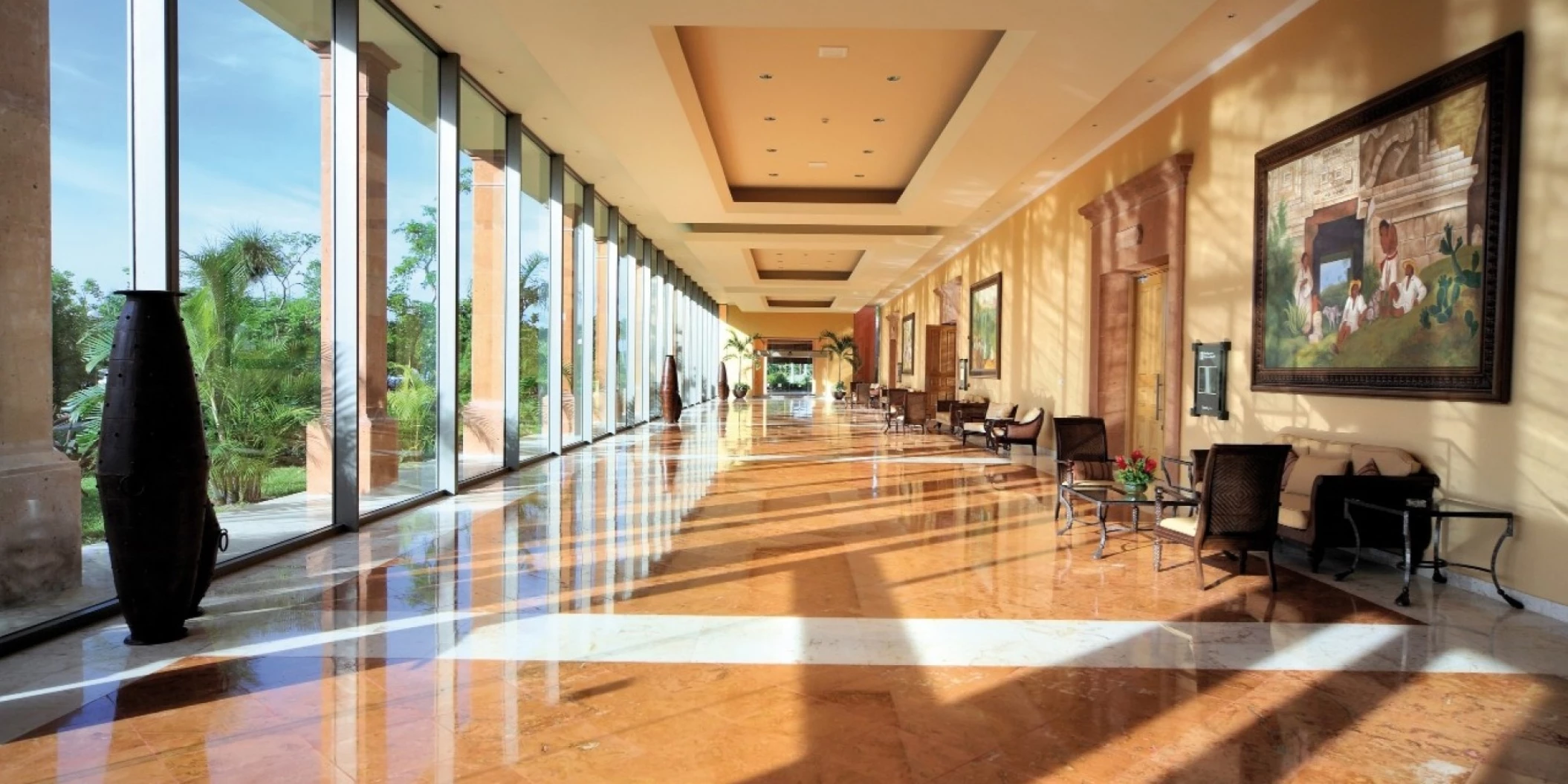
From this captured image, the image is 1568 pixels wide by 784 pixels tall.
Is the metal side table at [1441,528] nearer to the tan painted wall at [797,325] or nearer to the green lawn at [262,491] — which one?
the green lawn at [262,491]

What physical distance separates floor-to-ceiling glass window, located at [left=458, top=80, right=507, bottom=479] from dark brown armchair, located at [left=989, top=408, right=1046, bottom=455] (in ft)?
24.2

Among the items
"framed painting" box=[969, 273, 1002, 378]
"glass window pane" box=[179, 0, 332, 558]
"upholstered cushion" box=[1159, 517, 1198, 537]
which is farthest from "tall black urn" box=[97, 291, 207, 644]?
"framed painting" box=[969, 273, 1002, 378]

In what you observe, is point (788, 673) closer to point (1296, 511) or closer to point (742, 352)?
point (1296, 511)

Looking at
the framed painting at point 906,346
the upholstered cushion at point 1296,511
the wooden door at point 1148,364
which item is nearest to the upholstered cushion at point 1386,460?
the upholstered cushion at point 1296,511

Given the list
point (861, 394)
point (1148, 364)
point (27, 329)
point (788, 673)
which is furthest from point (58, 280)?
point (861, 394)

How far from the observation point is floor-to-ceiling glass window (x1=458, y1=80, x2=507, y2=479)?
343 inches

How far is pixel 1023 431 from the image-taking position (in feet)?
43.2

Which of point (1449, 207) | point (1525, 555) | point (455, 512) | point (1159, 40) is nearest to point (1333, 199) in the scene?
point (1449, 207)

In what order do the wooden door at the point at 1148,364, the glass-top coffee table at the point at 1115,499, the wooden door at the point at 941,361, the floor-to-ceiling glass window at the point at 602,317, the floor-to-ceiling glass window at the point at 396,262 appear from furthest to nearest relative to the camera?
1. the wooden door at the point at 941,361
2. the floor-to-ceiling glass window at the point at 602,317
3. the wooden door at the point at 1148,364
4. the floor-to-ceiling glass window at the point at 396,262
5. the glass-top coffee table at the point at 1115,499

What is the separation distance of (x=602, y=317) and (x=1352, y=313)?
1160cm

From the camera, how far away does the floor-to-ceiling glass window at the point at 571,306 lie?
12.8 metres

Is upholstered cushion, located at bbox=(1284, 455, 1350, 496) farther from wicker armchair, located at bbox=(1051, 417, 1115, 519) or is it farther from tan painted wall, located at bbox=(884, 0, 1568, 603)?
wicker armchair, located at bbox=(1051, 417, 1115, 519)

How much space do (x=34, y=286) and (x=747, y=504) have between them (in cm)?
535

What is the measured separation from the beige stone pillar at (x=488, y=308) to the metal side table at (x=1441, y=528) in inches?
311
